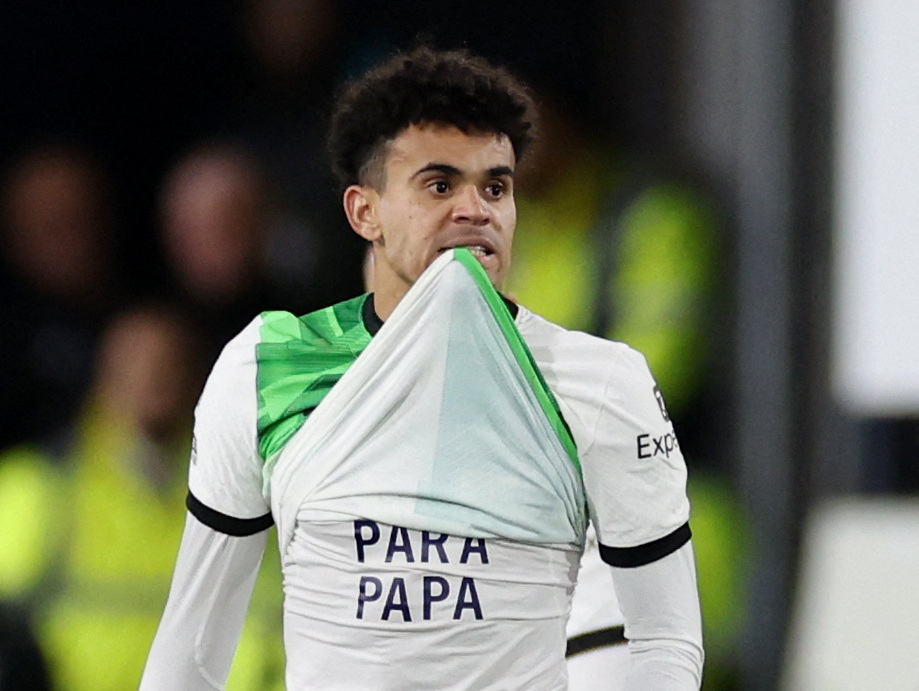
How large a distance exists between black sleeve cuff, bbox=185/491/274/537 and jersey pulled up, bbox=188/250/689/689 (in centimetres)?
8

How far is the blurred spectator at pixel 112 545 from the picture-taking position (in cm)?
256

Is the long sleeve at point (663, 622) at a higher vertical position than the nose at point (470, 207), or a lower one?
lower

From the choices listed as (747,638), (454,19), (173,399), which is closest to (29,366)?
(173,399)

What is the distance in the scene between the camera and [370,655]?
1489 mm

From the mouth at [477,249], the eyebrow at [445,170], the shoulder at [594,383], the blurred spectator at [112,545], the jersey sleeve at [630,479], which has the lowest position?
the blurred spectator at [112,545]

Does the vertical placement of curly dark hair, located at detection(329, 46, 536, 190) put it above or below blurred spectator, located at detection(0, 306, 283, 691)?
above

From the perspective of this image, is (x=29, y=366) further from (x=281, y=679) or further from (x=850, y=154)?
(x=850, y=154)

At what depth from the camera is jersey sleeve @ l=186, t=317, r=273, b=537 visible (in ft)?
5.27

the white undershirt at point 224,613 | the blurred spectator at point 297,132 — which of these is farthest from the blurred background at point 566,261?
the white undershirt at point 224,613

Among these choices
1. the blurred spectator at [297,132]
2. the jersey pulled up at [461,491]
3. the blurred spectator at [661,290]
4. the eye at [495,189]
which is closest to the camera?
the jersey pulled up at [461,491]

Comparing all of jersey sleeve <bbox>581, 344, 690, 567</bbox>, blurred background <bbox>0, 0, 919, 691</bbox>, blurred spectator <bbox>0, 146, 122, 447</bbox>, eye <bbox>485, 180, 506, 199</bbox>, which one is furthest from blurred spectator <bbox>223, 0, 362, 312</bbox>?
jersey sleeve <bbox>581, 344, 690, 567</bbox>

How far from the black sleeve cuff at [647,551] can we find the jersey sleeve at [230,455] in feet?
1.36

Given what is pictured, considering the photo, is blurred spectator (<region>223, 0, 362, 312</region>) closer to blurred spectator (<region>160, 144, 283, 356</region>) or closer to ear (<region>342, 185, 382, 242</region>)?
blurred spectator (<region>160, 144, 283, 356</region>)

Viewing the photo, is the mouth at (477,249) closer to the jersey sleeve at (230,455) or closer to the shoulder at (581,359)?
the shoulder at (581,359)
